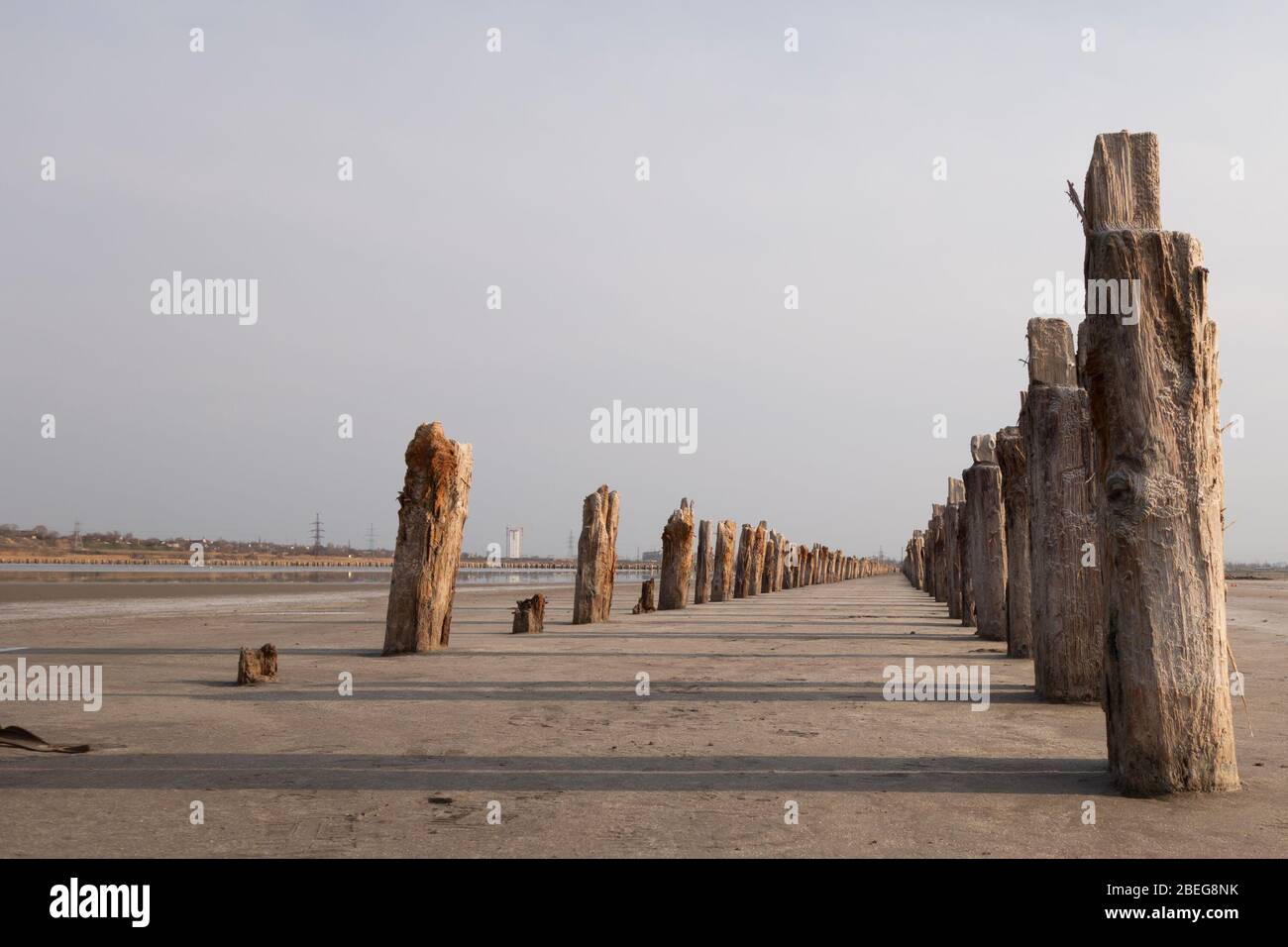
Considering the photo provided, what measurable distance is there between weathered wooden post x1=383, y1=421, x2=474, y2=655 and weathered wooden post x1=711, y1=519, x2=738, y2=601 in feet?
58.4

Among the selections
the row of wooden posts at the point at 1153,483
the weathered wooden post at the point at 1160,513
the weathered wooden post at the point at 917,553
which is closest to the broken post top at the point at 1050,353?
the row of wooden posts at the point at 1153,483

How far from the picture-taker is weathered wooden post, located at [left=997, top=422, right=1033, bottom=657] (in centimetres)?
1034

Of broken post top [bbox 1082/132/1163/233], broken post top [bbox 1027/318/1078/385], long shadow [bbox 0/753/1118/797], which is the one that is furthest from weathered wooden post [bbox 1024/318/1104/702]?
broken post top [bbox 1082/132/1163/233]

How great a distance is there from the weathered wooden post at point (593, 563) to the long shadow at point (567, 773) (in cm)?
1205

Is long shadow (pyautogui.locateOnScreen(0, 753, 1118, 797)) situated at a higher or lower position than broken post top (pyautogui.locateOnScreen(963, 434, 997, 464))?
lower

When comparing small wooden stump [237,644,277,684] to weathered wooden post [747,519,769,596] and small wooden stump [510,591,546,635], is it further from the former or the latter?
weathered wooden post [747,519,769,596]

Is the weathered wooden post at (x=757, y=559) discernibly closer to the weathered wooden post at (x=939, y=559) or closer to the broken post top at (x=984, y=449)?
the weathered wooden post at (x=939, y=559)

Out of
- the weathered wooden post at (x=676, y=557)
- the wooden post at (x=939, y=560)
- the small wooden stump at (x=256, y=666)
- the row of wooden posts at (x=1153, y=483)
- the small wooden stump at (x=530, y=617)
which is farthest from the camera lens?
the wooden post at (x=939, y=560)

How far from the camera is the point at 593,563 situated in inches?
701

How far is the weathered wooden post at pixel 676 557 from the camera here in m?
23.4

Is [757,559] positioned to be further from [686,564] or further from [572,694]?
[572,694]

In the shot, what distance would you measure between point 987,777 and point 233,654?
29.3 ft
